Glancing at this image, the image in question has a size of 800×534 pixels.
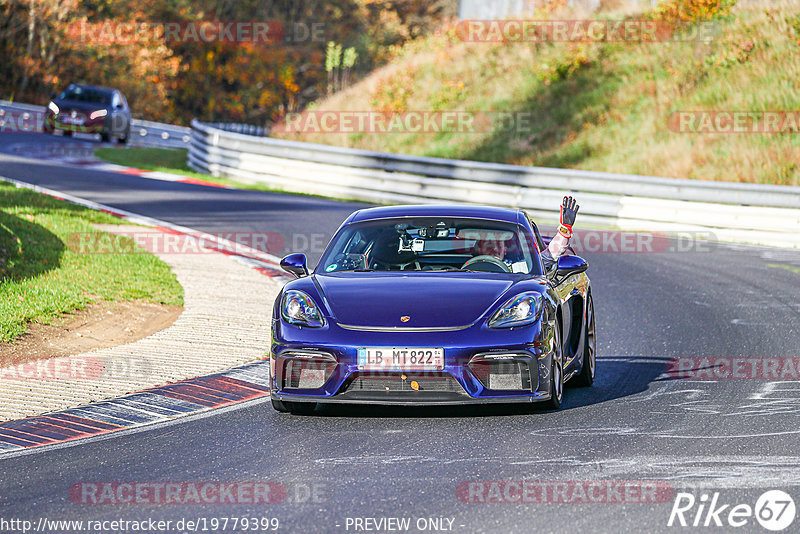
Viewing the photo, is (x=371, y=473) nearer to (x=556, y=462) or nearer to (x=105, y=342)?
(x=556, y=462)

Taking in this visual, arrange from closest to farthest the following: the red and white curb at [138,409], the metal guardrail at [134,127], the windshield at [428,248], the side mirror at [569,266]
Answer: the red and white curb at [138,409] < the side mirror at [569,266] < the windshield at [428,248] < the metal guardrail at [134,127]

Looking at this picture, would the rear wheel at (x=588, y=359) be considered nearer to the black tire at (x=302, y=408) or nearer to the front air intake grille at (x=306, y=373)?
the black tire at (x=302, y=408)

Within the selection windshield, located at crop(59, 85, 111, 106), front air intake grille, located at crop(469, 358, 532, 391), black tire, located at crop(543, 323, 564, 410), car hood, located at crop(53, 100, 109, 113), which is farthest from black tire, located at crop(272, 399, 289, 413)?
windshield, located at crop(59, 85, 111, 106)

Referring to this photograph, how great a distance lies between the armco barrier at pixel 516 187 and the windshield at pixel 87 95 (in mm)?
7373

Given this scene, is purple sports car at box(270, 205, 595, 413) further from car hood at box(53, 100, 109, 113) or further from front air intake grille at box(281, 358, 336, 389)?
car hood at box(53, 100, 109, 113)

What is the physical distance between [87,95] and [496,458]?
3210cm

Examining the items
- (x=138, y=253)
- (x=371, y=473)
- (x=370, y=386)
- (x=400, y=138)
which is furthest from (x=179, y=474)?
(x=400, y=138)

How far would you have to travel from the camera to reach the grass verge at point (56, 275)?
11555 mm

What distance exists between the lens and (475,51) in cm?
3728

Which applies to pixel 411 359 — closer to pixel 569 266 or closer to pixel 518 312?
pixel 518 312

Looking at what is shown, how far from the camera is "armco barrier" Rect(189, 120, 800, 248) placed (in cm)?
2072

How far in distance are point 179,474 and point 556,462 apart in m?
1.95

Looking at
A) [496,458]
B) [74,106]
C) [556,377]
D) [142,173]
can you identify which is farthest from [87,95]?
[496,458]

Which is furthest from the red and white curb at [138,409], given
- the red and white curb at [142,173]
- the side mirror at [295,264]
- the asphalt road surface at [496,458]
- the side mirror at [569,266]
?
the red and white curb at [142,173]
